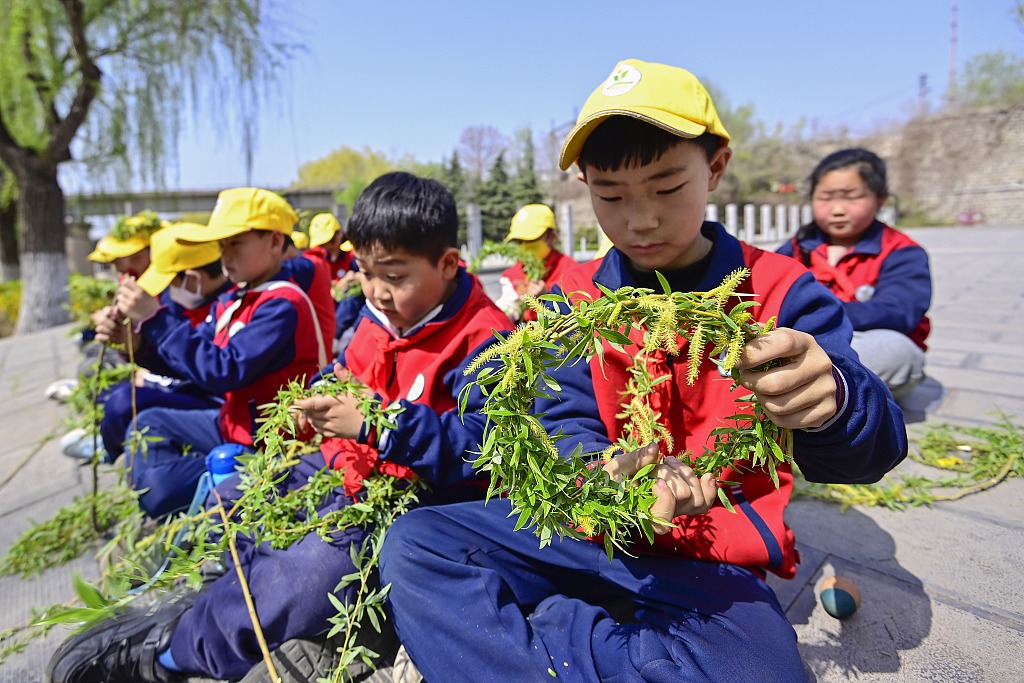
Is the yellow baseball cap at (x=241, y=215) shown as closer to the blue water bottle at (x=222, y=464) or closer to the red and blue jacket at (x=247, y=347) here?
the red and blue jacket at (x=247, y=347)

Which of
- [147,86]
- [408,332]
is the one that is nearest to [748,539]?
[408,332]

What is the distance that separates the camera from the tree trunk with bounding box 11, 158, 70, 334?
1113cm

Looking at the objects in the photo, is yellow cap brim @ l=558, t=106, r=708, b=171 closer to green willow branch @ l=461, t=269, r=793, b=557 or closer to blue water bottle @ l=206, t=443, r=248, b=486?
green willow branch @ l=461, t=269, r=793, b=557

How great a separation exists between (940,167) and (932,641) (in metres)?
42.7

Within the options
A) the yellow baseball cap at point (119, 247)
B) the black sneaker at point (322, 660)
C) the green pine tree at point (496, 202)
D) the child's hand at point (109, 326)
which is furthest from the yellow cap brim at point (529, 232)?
the green pine tree at point (496, 202)

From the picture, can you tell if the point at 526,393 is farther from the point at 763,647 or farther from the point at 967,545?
the point at 967,545

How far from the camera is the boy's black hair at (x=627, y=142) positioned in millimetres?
1513

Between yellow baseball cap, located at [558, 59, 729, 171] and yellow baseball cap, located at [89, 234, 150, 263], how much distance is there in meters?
4.39

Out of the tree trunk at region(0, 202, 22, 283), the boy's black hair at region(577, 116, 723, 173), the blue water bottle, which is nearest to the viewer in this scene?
the boy's black hair at region(577, 116, 723, 173)

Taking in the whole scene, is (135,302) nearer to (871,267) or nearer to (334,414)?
(334,414)

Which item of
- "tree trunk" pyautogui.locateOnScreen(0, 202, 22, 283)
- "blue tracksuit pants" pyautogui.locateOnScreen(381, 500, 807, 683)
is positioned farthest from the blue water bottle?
"tree trunk" pyautogui.locateOnScreen(0, 202, 22, 283)

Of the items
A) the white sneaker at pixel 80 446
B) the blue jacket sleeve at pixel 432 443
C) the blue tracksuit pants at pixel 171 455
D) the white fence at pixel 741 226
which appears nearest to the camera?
the blue jacket sleeve at pixel 432 443

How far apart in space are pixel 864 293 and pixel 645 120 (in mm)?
2661

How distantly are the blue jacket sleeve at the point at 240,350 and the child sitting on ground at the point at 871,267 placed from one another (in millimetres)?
2939
